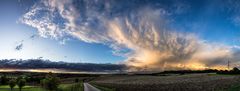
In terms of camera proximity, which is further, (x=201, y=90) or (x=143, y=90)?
(x=143, y=90)

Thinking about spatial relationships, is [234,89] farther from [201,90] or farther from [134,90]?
[134,90]

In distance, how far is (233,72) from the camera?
5305 inches

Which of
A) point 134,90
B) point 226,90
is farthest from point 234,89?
point 134,90

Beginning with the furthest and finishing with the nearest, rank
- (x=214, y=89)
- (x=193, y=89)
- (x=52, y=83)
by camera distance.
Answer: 1. (x=52, y=83)
2. (x=193, y=89)
3. (x=214, y=89)

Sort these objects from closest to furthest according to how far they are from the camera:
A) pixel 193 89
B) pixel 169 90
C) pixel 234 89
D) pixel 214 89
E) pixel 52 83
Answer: pixel 234 89 → pixel 214 89 → pixel 193 89 → pixel 169 90 → pixel 52 83

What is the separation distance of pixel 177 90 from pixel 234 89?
10052mm

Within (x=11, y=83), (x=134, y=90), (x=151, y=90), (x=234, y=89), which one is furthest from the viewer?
(x=11, y=83)

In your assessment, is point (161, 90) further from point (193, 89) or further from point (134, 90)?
point (134, 90)

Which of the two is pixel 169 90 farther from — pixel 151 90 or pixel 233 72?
pixel 233 72

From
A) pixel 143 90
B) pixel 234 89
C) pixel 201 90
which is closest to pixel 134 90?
pixel 143 90

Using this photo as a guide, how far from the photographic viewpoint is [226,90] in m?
43.5

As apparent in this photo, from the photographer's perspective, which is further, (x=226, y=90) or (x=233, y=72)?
(x=233, y=72)

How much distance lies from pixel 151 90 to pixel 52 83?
4649 cm

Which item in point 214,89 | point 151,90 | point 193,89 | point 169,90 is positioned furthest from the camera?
point 151,90
